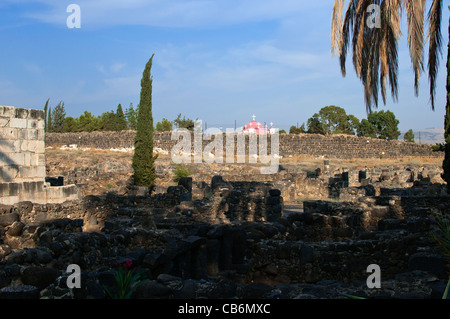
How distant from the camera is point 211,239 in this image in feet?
25.4

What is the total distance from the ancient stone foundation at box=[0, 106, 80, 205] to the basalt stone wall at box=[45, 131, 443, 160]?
31.9 meters

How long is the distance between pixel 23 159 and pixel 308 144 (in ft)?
122

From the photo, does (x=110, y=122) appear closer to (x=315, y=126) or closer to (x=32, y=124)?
(x=315, y=126)

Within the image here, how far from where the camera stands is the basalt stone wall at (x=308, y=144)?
44.4m

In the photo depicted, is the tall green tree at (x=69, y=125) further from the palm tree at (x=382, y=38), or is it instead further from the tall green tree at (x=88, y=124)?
the palm tree at (x=382, y=38)

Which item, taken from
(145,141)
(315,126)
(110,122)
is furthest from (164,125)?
(145,141)

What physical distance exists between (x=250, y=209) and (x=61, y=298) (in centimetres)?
1009

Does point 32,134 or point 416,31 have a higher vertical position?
point 416,31

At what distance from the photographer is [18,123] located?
454 inches

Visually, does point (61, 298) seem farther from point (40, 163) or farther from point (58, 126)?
point (58, 126)

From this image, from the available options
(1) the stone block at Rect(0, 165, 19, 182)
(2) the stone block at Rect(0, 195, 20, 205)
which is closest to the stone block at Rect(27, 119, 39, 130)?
(1) the stone block at Rect(0, 165, 19, 182)

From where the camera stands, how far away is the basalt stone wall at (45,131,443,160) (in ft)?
146

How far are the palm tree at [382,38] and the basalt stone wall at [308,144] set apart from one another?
29.8 meters

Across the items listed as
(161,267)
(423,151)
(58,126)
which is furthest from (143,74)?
(58,126)
